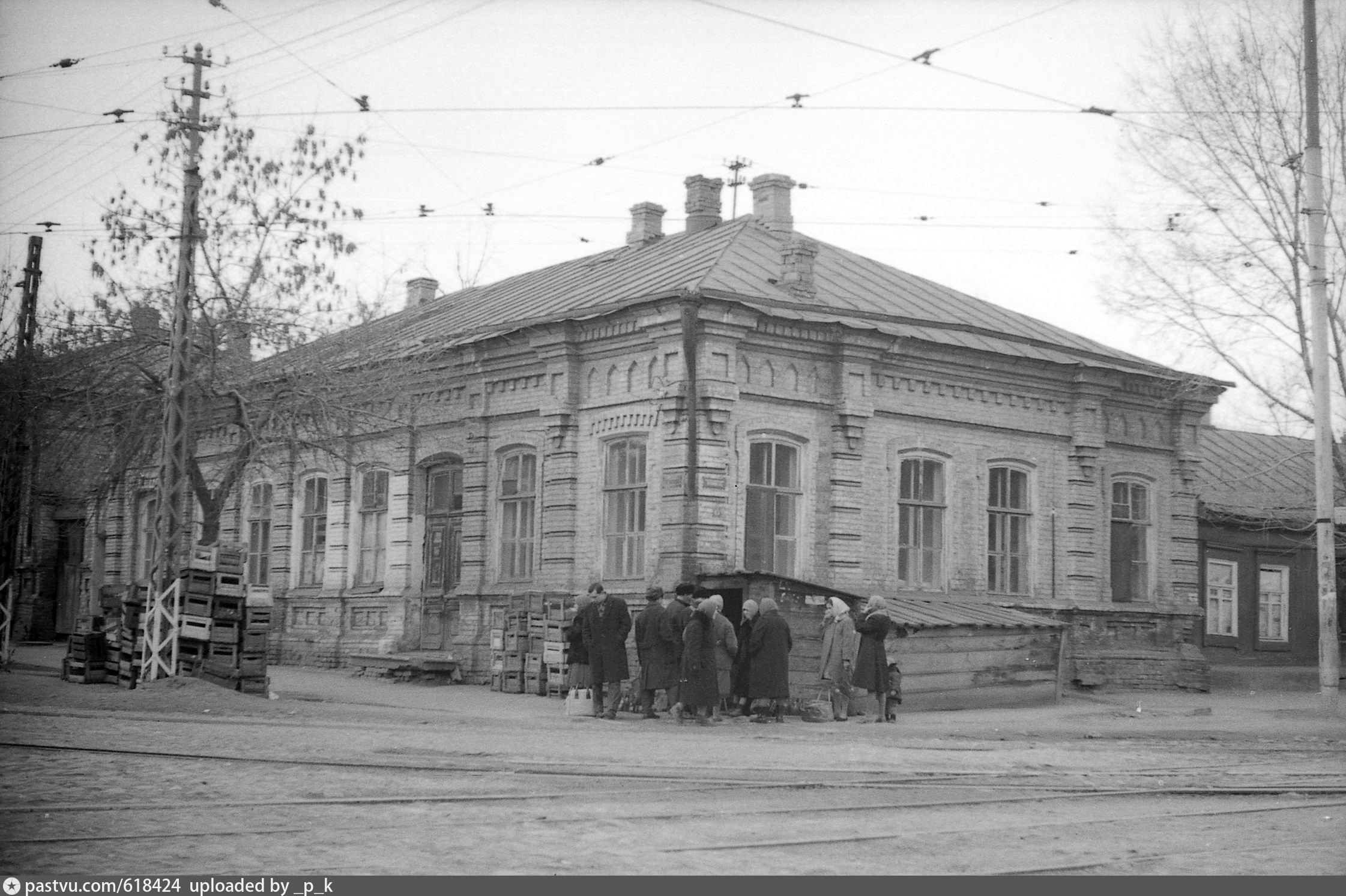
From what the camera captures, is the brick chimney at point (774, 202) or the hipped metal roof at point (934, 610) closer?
the hipped metal roof at point (934, 610)

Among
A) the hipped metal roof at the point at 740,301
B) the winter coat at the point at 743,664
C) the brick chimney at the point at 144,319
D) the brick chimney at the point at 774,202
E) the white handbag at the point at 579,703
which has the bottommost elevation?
the white handbag at the point at 579,703

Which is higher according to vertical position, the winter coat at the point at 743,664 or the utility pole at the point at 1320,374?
the utility pole at the point at 1320,374

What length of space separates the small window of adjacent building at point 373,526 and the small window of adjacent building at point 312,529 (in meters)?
1.37

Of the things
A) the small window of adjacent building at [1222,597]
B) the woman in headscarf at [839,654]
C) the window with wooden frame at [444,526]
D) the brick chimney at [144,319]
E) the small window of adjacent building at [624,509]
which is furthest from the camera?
the small window of adjacent building at [1222,597]

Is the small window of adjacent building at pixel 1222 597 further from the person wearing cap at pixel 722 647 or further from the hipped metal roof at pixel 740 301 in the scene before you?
the person wearing cap at pixel 722 647

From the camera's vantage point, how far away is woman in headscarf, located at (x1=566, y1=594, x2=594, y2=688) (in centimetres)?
1831

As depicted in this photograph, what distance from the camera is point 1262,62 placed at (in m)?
22.7

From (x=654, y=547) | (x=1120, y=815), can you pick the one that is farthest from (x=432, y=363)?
(x=1120, y=815)

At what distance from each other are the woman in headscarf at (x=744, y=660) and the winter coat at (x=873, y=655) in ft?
4.17

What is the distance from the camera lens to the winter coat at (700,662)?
17.1 meters

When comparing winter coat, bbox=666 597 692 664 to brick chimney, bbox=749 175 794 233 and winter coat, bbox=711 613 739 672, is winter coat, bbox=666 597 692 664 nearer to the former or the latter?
winter coat, bbox=711 613 739 672

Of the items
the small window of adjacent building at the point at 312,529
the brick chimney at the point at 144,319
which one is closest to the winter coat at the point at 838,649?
the brick chimney at the point at 144,319

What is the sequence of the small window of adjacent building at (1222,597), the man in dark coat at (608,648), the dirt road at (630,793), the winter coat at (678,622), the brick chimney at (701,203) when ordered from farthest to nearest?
the small window of adjacent building at (1222,597)
the brick chimney at (701,203)
the man in dark coat at (608,648)
the winter coat at (678,622)
the dirt road at (630,793)

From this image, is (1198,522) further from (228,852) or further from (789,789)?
(228,852)
